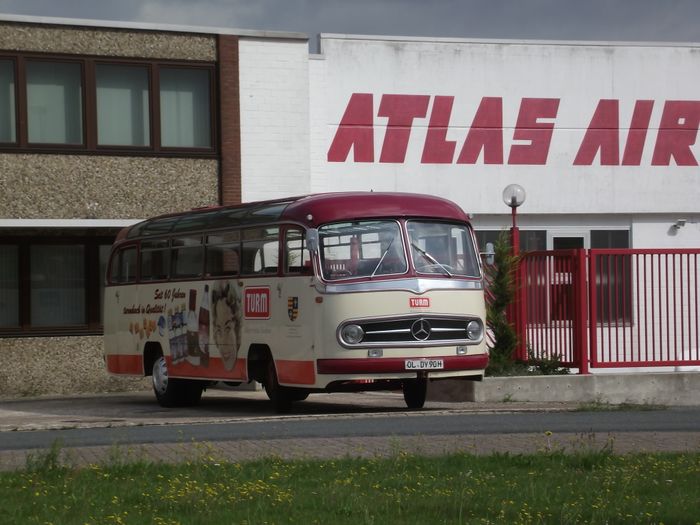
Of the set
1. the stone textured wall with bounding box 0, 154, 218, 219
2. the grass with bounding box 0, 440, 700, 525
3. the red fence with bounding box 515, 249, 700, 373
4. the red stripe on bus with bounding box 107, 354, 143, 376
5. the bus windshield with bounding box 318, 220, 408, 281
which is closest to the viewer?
the grass with bounding box 0, 440, 700, 525

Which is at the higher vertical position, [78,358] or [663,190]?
[663,190]

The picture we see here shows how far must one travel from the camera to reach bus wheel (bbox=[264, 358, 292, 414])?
19.3 metres

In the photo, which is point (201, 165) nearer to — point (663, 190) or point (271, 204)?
point (271, 204)

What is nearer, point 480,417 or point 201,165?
point 480,417

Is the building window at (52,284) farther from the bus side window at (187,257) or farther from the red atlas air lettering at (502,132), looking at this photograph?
the bus side window at (187,257)

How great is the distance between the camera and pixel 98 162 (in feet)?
86.5

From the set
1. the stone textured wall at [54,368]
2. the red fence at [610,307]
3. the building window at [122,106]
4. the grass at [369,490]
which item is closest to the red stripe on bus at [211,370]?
the red fence at [610,307]

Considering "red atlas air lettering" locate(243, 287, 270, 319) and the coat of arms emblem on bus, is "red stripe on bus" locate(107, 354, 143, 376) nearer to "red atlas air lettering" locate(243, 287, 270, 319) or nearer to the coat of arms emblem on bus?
"red atlas air lettering" locate(243, 287, 270, 319)

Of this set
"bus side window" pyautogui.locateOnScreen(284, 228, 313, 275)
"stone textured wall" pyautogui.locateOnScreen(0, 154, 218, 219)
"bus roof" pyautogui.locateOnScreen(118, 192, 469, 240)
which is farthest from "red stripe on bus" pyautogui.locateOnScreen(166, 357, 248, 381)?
"stone textured wall" pyautogui.locateOnScreen(0, 154, 218, 219)

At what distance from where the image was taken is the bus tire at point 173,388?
21.8m

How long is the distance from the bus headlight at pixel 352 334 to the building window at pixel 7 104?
33.7ft

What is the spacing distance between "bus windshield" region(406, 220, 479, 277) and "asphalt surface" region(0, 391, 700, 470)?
1807mm

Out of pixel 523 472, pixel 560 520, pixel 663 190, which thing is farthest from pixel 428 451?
pixel 663 190

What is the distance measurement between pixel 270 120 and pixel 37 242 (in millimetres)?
4810
